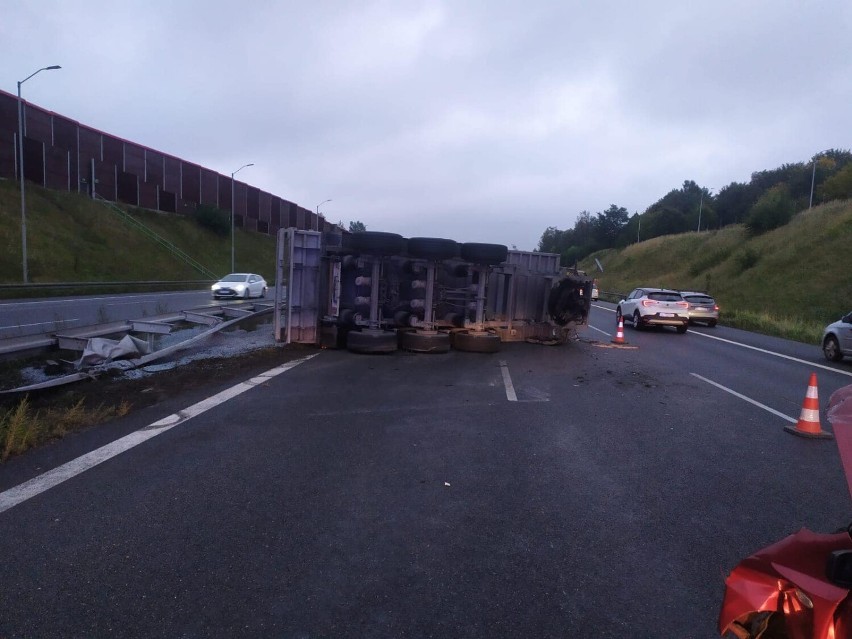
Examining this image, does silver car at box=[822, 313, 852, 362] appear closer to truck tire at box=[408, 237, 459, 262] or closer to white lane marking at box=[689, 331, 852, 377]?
white lane marking at box=[689, 331, 852, 377]

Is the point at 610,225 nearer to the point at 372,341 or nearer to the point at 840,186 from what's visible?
the point at 840,186

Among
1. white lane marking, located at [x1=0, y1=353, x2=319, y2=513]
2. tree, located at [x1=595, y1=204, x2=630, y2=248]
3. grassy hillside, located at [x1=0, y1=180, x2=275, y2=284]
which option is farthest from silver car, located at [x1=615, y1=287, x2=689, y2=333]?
tree, located at [x1=595, y1=204, x2=630, y2=248]

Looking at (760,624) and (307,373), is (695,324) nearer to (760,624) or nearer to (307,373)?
(307,373)

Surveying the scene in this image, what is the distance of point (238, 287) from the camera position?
32406mm

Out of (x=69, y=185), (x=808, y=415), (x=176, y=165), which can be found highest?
(x=176, y=165)

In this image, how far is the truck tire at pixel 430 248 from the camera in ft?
44.2

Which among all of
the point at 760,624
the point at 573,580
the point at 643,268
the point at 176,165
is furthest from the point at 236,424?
the point at 643,268

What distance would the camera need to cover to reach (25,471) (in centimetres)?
554

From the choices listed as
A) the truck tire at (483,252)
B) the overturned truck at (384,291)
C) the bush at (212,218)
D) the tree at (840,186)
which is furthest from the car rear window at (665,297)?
the bush at (212,218)

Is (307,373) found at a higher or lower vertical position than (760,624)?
lower

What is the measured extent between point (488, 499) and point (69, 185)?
49271 millimetres

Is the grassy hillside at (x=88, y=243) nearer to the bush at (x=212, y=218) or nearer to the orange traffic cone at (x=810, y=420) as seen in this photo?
the bush at (x=212, y=218)

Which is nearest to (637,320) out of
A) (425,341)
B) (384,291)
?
(425,341)

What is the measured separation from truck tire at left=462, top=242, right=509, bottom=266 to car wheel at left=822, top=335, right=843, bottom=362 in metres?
8.63
